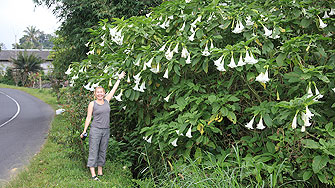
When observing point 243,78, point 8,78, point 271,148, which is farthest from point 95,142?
point 8,78

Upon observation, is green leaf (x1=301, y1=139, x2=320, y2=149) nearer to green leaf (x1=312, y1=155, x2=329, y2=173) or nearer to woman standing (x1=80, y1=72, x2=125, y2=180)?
green leaf (x1=312, y1=155, x2=329, y2=173)

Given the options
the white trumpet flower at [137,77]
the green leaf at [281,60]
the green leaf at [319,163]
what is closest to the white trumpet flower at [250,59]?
the green leaf at [281,60]

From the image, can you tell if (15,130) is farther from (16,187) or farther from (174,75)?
(174,75)

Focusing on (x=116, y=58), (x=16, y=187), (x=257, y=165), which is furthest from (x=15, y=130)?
(x=257, y=165)

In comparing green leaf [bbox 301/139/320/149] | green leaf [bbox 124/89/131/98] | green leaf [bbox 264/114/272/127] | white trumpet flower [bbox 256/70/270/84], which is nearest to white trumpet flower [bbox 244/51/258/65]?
white trumpet flower [bbox 256/70/270/84]

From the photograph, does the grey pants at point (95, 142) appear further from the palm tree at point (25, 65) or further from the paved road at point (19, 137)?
the palm tree at point (25, 65)

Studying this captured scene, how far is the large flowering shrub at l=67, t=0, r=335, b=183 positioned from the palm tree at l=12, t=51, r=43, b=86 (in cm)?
3395

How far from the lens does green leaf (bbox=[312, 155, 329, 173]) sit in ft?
9.32

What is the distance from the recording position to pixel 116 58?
185 inches

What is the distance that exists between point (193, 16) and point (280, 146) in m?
1.89

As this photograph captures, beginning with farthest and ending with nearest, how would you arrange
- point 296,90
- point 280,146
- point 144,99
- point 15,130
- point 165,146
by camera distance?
point 15,130 → point 144,99 → point 165,146 → point 296,90 → point 280,146

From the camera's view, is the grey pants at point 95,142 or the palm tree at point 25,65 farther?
the palm tree at point 25,65

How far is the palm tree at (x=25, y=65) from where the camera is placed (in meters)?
34.6

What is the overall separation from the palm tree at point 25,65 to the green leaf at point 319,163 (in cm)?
3645
